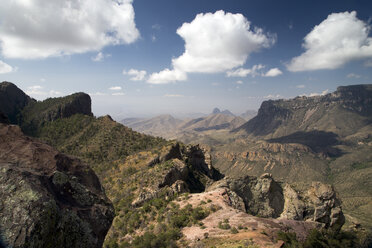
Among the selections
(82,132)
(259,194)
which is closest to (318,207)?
(259,194)

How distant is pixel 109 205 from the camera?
11.6 m

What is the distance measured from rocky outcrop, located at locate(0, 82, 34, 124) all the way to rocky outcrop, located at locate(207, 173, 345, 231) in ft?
413

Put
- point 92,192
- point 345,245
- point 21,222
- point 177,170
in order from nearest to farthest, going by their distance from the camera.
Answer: point 21,222, point 92,192, point 345,245, point 177,170

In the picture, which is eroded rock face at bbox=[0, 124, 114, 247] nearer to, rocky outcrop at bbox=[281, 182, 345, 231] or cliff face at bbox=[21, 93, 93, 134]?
rocky outcrop at bbox=[281, 182, 345, 231]

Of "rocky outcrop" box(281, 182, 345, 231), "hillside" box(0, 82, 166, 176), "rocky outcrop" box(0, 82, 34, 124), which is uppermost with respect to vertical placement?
"rocky outcrop" box(0, 82, 34, 124)

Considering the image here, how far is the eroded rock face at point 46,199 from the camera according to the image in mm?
6914

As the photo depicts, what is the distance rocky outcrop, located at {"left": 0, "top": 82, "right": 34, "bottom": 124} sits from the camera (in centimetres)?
11350

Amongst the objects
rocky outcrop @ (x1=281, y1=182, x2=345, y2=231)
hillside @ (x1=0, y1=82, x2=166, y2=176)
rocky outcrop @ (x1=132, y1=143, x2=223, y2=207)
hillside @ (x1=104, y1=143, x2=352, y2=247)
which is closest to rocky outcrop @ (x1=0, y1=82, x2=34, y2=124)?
hillside @ (x1=0, y1=82, x2=166, y2=176)

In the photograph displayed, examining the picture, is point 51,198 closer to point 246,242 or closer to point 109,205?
point 109,205

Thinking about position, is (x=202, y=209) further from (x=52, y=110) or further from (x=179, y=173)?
(x=52, y=110)

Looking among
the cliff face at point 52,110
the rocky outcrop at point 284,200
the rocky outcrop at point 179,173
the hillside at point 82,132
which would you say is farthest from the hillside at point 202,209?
the cliff face at point 52,110

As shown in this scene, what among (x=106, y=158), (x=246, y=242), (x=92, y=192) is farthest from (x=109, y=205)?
(x=106, y=158)

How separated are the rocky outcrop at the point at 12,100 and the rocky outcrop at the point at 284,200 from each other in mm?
125985

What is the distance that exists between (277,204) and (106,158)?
54.0 meters
